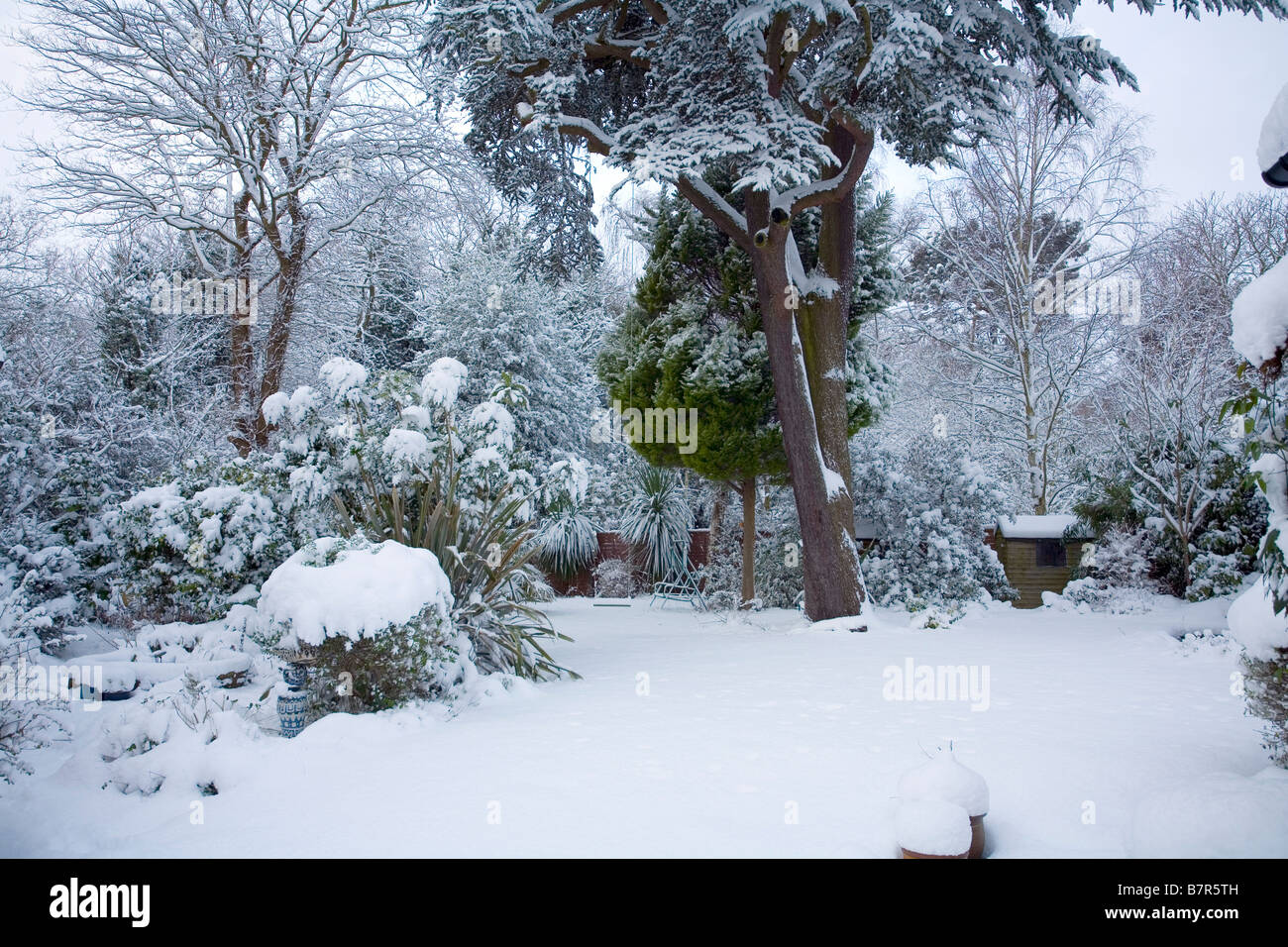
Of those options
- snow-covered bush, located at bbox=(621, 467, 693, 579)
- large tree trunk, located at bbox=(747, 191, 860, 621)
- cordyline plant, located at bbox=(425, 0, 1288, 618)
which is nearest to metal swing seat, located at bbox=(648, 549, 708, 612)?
snow-covered bush, located at bbox=(621, 467, 693, 579)

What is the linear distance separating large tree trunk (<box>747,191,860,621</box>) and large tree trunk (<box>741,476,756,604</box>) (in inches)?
65.6

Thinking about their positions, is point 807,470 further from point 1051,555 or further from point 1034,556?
point 1051,555

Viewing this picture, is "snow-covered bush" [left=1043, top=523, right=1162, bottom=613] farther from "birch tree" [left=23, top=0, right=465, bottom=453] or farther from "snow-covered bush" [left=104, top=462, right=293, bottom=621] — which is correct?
"birch tree" [left=23, top=0, right=465, bottom=453]

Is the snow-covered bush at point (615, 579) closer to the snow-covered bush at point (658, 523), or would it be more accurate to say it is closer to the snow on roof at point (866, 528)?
the snow-covered bush at point (658, 523)

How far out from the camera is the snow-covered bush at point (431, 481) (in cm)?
552

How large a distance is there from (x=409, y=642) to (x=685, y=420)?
227 inches

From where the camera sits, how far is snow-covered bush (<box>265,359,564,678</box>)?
552 cm

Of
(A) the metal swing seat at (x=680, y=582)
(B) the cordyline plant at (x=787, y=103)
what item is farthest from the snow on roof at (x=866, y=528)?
(A) the metal swing seat at (x=680, y=582)

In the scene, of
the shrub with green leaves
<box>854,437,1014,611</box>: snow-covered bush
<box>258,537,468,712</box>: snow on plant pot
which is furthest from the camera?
the shrub with green leaves

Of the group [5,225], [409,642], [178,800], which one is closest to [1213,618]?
[409,642]

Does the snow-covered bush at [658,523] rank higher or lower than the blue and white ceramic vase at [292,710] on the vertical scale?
A: higher

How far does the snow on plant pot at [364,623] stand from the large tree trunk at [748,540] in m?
6.02

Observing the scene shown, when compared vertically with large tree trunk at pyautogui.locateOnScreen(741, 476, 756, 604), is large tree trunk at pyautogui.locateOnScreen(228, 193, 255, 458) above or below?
above

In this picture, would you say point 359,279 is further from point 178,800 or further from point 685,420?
point 178,800
